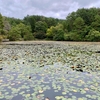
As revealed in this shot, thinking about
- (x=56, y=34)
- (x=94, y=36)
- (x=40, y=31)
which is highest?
(x=40, y=31)

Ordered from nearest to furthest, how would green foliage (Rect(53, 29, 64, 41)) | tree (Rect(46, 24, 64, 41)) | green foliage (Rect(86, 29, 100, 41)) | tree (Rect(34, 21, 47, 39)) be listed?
green foliage (Rect(86, 29, 100, 41))
green foliage (Rect(53, 29, 64, 41))
tree (Rect(46, 24, 64, 41))
tree (Rect(34, 21, 47, 39))

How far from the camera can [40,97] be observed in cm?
304

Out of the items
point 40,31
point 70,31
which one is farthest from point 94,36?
point 40,31

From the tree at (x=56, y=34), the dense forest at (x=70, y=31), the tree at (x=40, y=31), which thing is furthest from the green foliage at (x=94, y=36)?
the tree at (x=40, y=31)

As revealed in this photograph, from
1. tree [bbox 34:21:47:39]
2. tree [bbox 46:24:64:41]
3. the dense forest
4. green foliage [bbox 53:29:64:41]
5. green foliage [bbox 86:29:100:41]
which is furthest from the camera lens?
tree [bbox 34:21:47:39]

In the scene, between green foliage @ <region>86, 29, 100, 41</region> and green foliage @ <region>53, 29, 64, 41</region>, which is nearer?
green foliage @ <region>86, 29, 100, 41</region>

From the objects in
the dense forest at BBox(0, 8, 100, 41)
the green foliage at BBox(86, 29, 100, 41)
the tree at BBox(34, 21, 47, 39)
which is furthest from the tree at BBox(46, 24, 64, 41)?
the green foliage at BBox(86, 29, 100, 41)

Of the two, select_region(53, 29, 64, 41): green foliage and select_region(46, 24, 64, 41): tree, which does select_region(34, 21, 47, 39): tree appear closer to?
select_region(46, 24, 64, 41): tree

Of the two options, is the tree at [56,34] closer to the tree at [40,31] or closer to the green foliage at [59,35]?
the green foliage at [59,35]

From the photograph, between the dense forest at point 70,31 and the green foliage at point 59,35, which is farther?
the green foliage at point 59,35

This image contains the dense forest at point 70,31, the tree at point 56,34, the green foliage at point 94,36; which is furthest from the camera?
the tree at point 56,34

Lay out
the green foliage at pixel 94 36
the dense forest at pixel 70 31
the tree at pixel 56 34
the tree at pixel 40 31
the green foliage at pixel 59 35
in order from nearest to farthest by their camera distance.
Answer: the green foliage at pixel 94 36 < the dense forest at pixel 70 31 < the green foliage at pixel 59 35 < the tree at pixel 56 34 < the tree at pixel 40 31

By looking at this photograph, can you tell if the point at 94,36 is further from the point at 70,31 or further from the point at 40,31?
the point at 40,31

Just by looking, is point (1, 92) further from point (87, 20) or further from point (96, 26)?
point (87, 20)
